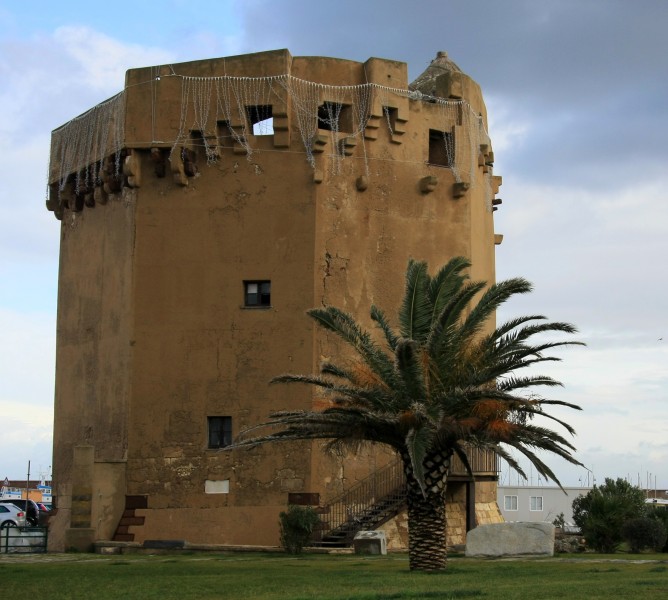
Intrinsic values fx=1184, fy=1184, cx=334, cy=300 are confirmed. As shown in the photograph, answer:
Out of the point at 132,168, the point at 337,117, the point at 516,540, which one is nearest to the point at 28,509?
the point at 132,168

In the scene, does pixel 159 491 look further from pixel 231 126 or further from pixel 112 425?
pixel 231 126

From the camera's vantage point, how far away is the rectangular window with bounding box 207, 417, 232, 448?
29.7 metres

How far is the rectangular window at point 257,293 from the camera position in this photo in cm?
3020

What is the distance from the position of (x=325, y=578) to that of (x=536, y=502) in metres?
45.9

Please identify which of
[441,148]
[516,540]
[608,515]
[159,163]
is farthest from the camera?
[441,148]

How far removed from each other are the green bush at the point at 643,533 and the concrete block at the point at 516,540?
153 inches

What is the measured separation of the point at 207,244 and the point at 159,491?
6.38 m

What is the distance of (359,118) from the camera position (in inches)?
1223

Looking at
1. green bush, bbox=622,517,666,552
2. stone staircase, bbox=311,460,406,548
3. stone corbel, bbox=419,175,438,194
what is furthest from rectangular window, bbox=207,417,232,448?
green bush, bbox=622,517,666,552

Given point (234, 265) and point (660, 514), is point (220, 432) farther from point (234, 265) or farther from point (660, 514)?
point (660, 514)

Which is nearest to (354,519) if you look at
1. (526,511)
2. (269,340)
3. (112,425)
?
(269,340)

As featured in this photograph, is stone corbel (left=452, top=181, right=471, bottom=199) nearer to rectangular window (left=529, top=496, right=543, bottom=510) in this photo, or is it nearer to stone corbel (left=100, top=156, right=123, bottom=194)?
stone corbel (left=100, top=156, right=123, bottom=194)

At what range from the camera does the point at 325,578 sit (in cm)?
1908

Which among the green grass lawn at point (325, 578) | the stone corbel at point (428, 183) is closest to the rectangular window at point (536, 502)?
the stone corbel at point (428, 183)
